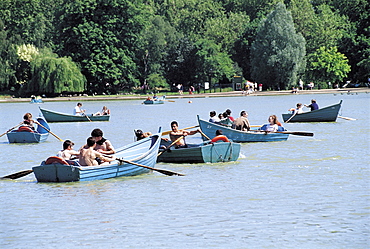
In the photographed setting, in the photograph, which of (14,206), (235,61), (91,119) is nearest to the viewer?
(14,206)

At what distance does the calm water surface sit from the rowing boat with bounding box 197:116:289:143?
261cm

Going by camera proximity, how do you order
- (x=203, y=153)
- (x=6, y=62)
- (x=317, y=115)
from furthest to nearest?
(x=6, y=62) < (x=317, y=115) < (x=203, y=153)

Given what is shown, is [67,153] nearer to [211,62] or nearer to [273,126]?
[273,126]

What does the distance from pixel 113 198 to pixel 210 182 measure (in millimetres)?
3122

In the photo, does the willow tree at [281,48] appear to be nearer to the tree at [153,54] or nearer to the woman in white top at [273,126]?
the tree at [153,54]

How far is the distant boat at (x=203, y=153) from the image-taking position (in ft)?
68.4

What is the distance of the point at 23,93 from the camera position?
81500 millimetres

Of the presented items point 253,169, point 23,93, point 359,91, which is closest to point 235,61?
point 359,91

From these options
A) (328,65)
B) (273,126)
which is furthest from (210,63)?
(273,126)

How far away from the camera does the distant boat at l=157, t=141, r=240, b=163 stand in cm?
2086

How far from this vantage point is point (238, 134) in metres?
26.4

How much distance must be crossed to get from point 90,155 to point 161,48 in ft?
254

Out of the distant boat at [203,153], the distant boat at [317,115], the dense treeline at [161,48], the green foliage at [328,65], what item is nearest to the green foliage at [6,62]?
the dense treeline at [161,48]

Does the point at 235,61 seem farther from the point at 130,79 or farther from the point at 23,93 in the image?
the point at 23,93
